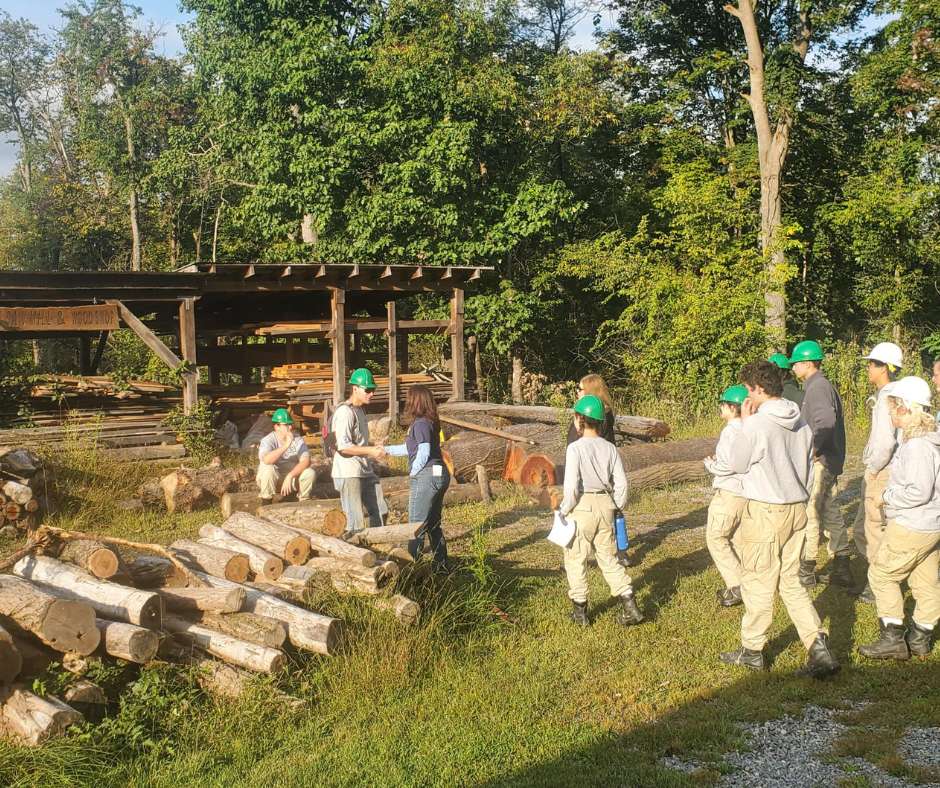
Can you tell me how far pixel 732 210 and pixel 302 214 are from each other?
35.8ft

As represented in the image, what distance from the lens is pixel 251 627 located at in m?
5.71

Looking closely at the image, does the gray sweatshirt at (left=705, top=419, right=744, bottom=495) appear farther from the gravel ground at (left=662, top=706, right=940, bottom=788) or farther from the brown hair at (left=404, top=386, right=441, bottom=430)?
the brown hair at (left=404, top=386, right=441, bottom=430)

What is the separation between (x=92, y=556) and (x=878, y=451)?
5.63 metres

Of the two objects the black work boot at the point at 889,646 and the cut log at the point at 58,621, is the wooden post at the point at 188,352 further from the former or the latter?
the black work boot at the point at 889,646

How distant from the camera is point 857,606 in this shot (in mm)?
6973

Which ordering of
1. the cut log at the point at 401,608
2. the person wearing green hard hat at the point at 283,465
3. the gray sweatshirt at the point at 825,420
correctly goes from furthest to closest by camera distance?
the person wearing green hard hat at the point at 283,465 < the gray sweatshirt at the point at 825,420 < the cut log at the point at 401,608

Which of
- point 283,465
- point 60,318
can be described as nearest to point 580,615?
point 283,465

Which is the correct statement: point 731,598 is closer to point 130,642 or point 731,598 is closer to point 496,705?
point 496,705

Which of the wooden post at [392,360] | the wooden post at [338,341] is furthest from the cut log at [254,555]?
the wooden post at [392,360]

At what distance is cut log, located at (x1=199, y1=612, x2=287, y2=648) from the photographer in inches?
221

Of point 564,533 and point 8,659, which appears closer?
point 8,659

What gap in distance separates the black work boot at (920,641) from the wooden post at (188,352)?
38.6 feet

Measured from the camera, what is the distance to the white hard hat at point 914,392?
566 centimetres

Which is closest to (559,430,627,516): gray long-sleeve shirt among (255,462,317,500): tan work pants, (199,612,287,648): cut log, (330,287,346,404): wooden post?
(199,612,287,648): cut log
